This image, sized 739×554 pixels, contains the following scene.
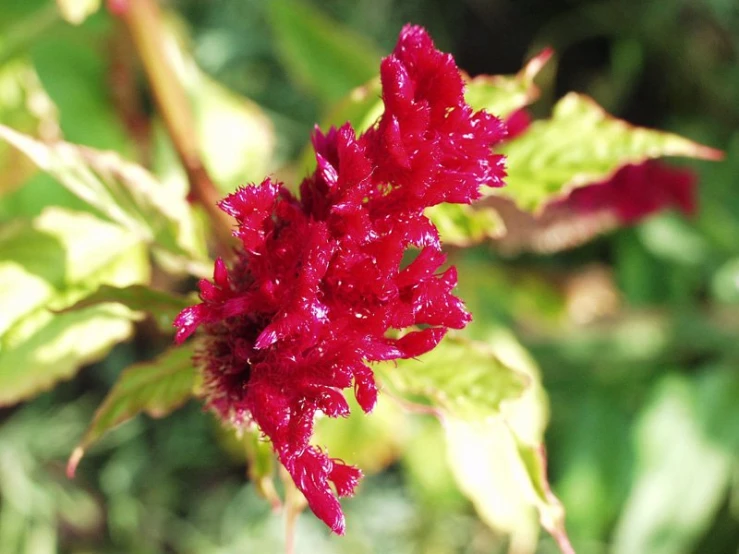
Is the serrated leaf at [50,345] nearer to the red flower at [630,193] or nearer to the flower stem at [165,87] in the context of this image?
the flower stem at [165,87]

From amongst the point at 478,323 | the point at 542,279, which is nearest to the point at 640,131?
the point at 478,323

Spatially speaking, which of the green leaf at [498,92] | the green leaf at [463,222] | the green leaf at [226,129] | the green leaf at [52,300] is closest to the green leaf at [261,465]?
the green leaf at [52,300]

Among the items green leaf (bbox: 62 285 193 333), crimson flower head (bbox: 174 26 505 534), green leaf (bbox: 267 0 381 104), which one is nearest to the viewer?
crimson flower head (bbox: 174 26 505 534)

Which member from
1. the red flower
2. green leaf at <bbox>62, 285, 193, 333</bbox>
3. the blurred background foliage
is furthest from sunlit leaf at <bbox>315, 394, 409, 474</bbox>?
green leaf at <bbox>62, 285, 193, 333</bbox>

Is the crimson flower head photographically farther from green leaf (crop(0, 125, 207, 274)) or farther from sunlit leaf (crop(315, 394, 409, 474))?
sunlit leaf (crop(315, 394, 409, 474))

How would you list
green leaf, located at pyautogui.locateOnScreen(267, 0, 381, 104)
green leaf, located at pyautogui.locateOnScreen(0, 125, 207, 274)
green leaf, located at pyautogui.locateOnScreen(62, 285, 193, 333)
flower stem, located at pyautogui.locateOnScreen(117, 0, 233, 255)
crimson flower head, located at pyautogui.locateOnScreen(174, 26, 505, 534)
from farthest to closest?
1. green leaf, located at pyautogui.locateOnScreen(267, 0, 381, 104)
2. flower stem, located at pyautogui.locateOnScreen(117, 0, 233, 255)
3. green leaf, located at pyautogui.locateOnScreen(0, 125, 207, 274)
4. green leaf, located at pyautogui.locateOnScreen(62, 285, 193, 333)
5. crimson flower head, located at pyautogui.locateOnScreen(174, 26, 505, 534)
